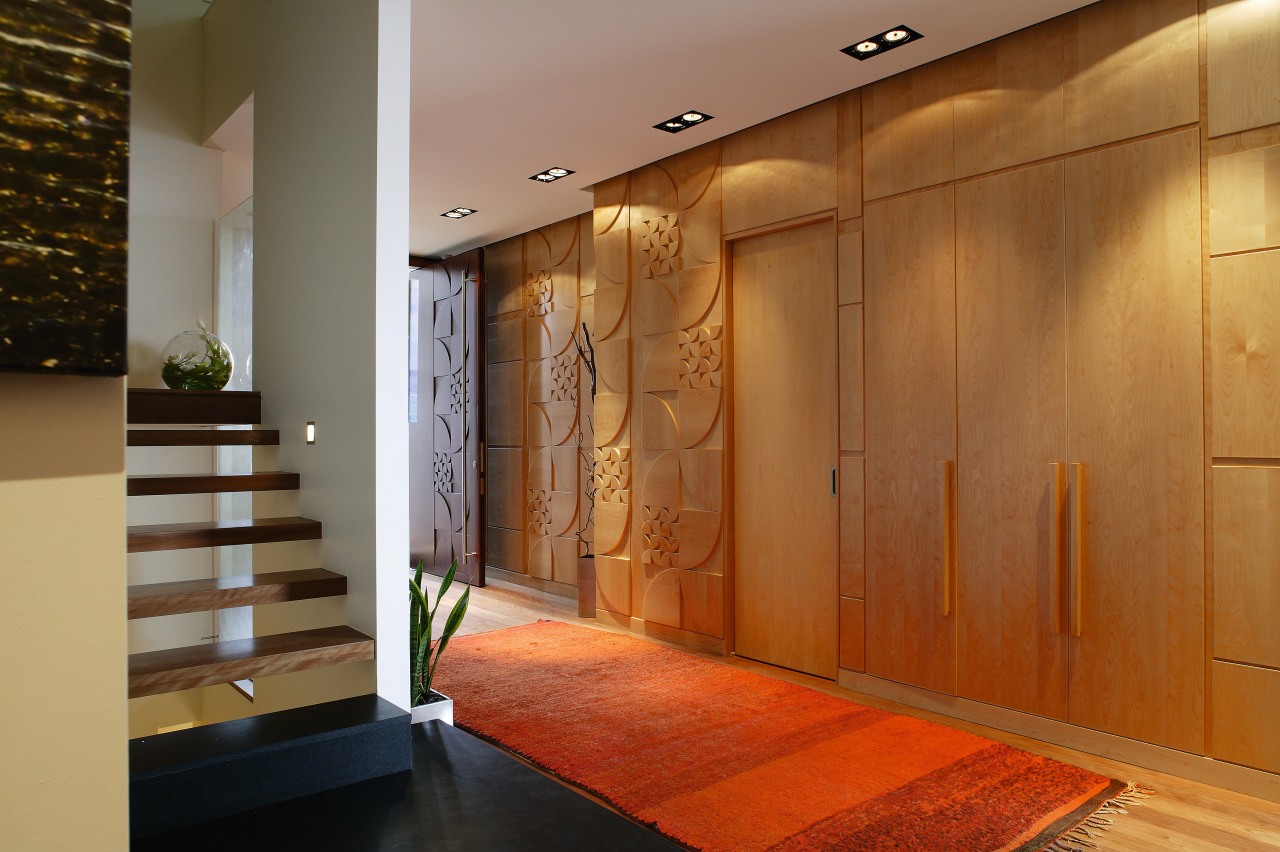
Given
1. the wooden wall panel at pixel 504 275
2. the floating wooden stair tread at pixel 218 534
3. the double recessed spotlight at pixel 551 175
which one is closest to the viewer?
the floating wooden stair tread at pixel 218 534

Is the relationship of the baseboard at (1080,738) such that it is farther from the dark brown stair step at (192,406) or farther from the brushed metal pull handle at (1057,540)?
the dark brown stair step at (192,406)

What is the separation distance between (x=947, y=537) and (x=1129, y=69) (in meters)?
1.83

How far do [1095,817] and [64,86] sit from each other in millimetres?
2966

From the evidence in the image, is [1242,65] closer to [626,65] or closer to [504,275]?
[626,65]

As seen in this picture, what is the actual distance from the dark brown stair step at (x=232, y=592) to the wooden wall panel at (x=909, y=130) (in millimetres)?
2767

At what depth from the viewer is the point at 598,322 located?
535cm

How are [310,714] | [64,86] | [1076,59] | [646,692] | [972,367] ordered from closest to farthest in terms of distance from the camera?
[64,86]
[310,714]
[1076,59]
[972,367]
[646,692]

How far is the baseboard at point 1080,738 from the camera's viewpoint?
2729mm

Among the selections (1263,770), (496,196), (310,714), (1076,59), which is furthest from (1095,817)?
(496,196)

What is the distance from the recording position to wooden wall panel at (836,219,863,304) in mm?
3889

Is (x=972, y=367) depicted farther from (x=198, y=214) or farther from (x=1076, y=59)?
(x=198, y=214)

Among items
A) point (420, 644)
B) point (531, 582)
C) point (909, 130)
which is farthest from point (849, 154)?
point (531, 582)

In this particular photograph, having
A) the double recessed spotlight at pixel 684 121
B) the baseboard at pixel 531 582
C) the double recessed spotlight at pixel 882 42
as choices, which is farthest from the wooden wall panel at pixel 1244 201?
the baseboard at pixel 531 582

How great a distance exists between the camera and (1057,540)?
3.15m
